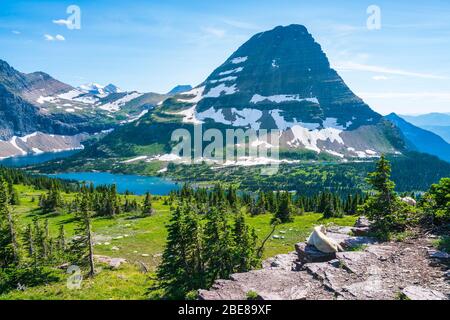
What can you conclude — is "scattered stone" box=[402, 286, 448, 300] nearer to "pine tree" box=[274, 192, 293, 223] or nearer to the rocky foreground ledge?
the rocky foreground ledge

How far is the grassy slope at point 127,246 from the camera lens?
3381cm

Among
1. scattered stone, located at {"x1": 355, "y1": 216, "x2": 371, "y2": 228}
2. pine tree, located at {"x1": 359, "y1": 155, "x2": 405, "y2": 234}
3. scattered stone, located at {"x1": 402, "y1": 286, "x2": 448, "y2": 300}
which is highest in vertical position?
pine tree, located at {"x1": 359, "y1": 155, "x2": 405, "y2": 234}

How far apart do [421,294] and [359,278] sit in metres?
3.97

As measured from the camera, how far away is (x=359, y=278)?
893 inches

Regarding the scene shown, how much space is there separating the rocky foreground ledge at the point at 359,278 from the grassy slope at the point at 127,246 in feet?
45.8

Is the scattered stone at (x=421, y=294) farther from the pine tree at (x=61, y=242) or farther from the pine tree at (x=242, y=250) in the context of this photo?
the pine tree at (x=61, y=242)

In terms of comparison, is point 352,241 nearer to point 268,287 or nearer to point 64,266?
point 268,287

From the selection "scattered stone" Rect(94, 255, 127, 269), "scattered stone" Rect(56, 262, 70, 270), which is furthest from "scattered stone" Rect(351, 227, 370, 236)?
"scattered stone" Rect(56, 262, 70, 270)

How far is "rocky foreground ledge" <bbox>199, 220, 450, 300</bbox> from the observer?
20.5 m

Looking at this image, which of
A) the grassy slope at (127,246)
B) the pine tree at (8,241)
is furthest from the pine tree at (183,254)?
the pine tree at (8,241)
